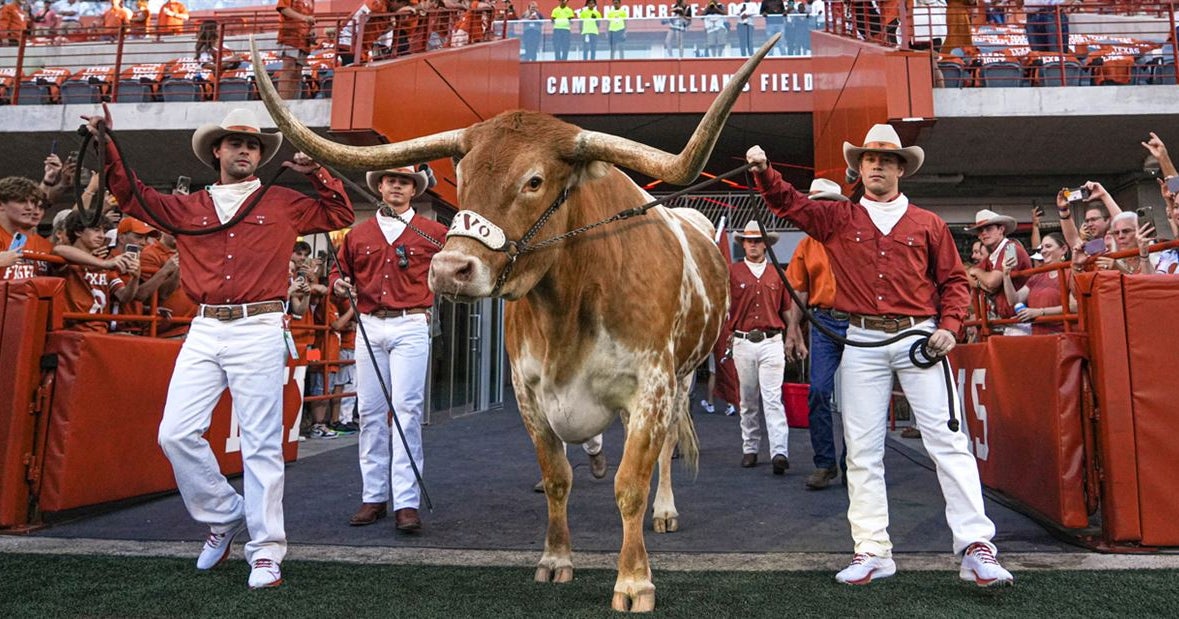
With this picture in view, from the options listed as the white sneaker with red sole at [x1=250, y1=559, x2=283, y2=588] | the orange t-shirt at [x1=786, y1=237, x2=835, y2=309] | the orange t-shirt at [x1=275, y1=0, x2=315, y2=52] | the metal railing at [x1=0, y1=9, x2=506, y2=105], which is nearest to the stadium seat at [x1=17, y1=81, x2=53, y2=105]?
the metal railing at [x1=0, y1=9, x2=506, y2=105]

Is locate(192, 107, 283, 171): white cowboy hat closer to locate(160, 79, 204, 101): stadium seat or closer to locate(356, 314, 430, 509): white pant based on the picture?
locate(356, 314, 430, 509): white pant

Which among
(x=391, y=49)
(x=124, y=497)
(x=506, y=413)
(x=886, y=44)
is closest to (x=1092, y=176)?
(x=886, y=44)

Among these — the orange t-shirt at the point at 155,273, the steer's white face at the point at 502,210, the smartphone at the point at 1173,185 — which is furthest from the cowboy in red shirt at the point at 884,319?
the orange t-shirt at the point at 155,273

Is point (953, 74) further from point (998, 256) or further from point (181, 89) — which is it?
point (181, 89)

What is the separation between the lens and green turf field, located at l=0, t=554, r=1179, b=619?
2.98 metres

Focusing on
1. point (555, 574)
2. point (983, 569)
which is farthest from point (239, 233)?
point (983, 569)

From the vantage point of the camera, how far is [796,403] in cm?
912

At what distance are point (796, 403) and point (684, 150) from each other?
690 cm

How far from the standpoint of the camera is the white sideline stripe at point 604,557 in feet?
11.9

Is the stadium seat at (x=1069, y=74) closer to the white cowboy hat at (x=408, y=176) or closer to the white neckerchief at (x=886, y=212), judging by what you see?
the white neckerchief at (x=886, y=212)

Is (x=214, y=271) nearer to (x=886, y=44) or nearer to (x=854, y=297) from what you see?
(x=854, y=297)

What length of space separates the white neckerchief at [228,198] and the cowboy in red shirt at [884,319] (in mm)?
2474

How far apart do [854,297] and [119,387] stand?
4.53 m

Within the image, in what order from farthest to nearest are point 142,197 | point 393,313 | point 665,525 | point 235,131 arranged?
point 393,313, point 665,525, point 235,131, point 142,197
